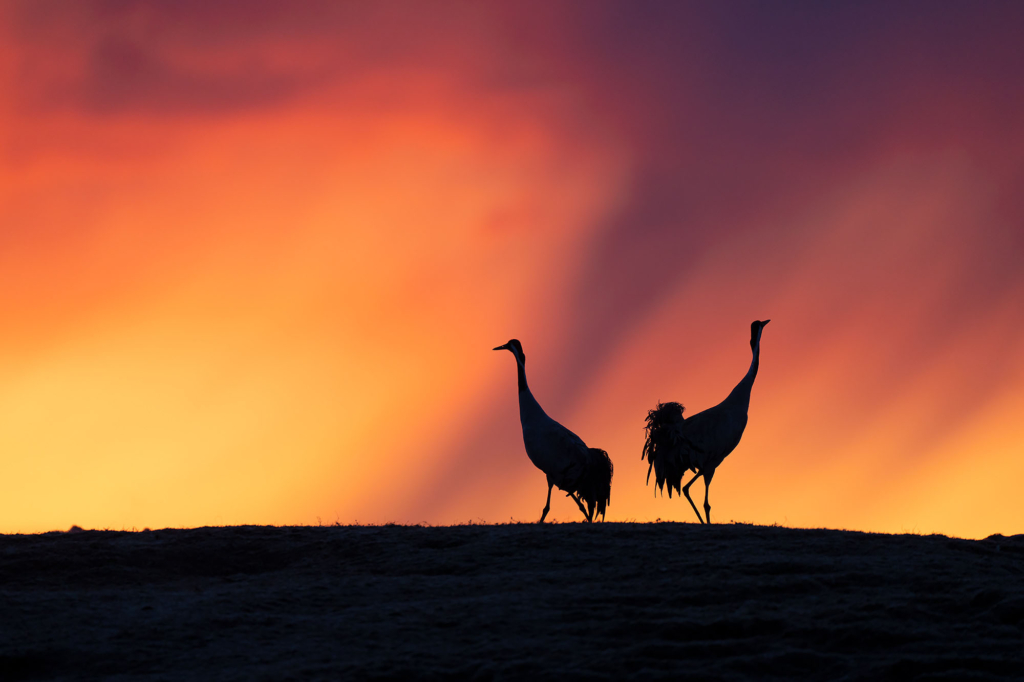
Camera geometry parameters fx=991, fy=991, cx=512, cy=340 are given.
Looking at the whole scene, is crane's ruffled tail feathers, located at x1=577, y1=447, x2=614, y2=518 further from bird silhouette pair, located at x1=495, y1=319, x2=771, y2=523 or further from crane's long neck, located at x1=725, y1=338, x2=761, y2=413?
crane's long neck, located at x1=725, y1=338, x2=761, y2=413

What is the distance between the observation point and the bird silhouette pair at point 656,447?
2023 cm

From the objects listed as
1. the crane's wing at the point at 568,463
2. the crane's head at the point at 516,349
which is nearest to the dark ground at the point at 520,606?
the crane's wing at the point at 568,463

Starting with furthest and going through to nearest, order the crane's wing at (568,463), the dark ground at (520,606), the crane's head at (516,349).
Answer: the crane's head at (516,349)
the crane's wing at (568,463)
the dark ground at (520,606)

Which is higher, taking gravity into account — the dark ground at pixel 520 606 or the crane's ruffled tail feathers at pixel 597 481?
the crane's ruffled tail feathers at pixel 597 481

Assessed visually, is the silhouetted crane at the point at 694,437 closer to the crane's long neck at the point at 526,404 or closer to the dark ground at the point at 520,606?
the crane's long neck at the point at 526,404

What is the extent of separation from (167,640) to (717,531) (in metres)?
8.47

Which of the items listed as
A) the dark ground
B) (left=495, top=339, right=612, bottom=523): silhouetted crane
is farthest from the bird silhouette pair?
the dark ground

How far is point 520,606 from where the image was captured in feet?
40.0

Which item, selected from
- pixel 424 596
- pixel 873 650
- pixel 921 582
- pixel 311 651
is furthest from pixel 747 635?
pixel 311 651

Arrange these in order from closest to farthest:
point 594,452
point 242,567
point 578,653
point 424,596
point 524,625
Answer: point 578,653 → point 524,625 → point 424,596 → point 242,567 → point 594,452

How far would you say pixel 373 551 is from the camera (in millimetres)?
15320

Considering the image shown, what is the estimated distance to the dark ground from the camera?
35.5 ft

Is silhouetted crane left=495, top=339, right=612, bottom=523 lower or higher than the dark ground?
higher

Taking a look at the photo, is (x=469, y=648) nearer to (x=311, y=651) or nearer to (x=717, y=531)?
(x=311, y=651)
